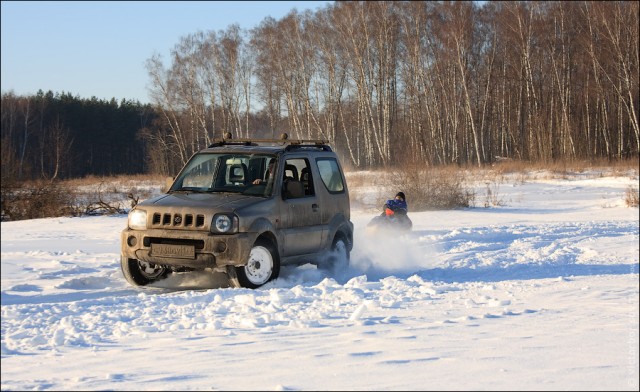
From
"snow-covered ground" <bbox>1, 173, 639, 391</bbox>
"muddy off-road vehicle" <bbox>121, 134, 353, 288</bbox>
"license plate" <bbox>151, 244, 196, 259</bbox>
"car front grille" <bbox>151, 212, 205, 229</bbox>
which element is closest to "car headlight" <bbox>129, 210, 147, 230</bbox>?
"muddy off-road vehicle" <bbox>121, 134, 353, 288</bbox>

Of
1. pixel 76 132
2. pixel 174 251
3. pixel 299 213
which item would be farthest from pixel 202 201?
pixel 76 132

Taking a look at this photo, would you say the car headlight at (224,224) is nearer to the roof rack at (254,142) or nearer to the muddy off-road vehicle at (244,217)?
the muddy off-road vehicle at (244,217)

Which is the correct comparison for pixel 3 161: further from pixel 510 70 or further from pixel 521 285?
pixel 510 70

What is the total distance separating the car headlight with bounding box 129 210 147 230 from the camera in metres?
9.92

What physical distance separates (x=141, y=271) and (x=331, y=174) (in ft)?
10.4

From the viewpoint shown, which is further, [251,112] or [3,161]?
[251,112]

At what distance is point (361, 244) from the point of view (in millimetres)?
14398

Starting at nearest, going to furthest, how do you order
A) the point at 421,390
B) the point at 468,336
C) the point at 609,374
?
1. the point at 421,390
2. the point at 609,374
3. the point at 468,336

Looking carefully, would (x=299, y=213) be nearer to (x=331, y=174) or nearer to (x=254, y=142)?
(x=331, y=174)

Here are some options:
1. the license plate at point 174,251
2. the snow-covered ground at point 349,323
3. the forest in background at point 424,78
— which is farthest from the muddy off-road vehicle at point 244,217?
the forest in background at point 424,78

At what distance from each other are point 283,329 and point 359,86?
44.0 m

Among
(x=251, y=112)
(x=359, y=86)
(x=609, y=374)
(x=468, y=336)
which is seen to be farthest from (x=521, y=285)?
(x=251, y=112)

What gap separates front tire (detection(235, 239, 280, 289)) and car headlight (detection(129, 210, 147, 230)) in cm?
130

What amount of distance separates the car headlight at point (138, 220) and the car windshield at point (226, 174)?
2.90ft
